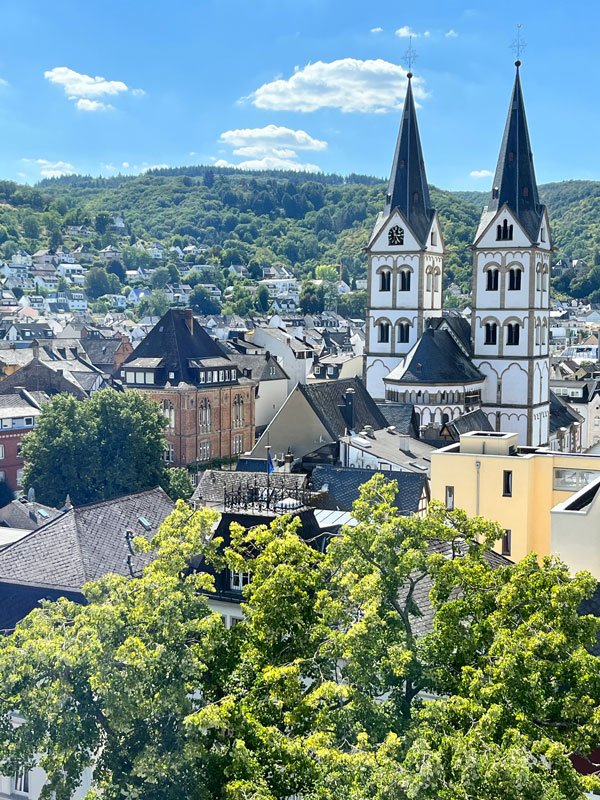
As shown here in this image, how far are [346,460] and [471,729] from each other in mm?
41135

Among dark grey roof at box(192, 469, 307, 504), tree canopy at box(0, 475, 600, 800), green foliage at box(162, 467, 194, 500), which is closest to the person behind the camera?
tree canopy at box(0, 475, 600, 800)

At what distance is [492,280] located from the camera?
84.6 m

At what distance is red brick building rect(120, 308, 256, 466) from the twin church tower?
39.5 ft

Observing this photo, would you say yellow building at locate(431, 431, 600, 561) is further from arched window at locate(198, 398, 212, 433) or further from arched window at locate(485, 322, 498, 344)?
arched window at locate(198, 398, 212, 433)

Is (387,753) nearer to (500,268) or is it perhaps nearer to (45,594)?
(45,594)

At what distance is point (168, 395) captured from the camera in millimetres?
84562

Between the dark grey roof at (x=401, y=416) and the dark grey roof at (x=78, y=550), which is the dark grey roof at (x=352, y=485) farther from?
the dark grey roof at (x=401, y=416)

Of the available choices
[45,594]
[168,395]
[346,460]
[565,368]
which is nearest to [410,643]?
[45,594]

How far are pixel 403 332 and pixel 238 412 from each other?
51.2ft

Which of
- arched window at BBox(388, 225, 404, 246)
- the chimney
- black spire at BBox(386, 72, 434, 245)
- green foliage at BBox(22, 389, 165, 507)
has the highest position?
black spire at BBox(386, 72, 434, 245)

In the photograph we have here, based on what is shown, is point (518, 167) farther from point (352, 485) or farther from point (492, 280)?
point (352, 485)

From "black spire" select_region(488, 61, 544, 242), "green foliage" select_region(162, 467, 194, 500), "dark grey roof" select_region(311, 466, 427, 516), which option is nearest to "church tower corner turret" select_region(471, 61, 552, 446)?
"black spire" select_region(488, 61, 544, 242)

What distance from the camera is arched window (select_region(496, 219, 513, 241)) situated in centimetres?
8350

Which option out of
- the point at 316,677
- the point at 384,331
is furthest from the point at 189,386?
the point at 316,677
